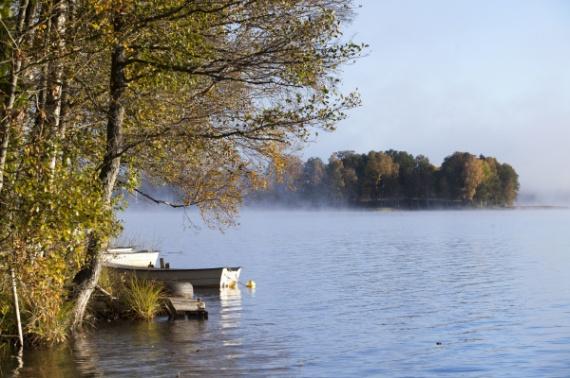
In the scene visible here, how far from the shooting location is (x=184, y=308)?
86.9 feet

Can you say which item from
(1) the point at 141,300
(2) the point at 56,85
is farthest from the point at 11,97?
(1) the point at 141,300

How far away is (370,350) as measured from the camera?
2230 centimetres

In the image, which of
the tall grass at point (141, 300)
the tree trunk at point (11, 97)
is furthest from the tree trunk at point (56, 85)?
the tall grass at point (141, 300)

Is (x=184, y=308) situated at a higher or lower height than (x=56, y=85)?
lower

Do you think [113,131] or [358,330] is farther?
[358,330]

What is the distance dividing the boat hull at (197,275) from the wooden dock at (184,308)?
13.8ft

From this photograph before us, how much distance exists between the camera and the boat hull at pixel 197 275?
1236 inches

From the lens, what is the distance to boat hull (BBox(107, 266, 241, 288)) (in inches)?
1236

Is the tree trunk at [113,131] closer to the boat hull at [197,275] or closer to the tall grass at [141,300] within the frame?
the tall grass at [141,300]

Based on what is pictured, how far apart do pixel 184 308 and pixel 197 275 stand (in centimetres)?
898

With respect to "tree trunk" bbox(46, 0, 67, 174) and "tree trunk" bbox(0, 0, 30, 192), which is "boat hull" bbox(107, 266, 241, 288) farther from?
"tree trunk" bbox(0, 0, 30, 192)

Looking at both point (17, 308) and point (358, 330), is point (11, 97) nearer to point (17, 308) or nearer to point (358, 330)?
point (17, 308)

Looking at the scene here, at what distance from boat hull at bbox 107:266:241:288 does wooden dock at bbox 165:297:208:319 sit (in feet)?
13.8

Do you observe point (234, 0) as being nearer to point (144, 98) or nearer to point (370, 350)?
point (144, 98)
